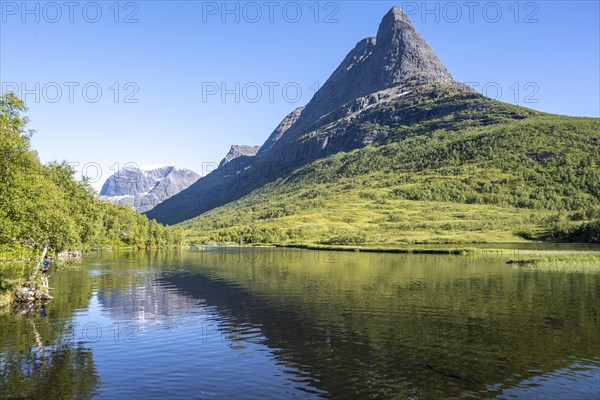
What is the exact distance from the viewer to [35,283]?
61.7 meters

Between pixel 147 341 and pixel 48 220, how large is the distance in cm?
2620

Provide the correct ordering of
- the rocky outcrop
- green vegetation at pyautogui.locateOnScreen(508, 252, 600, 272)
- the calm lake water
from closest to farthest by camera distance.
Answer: the calm lake water
the rocky outcrop
green vegetation at pyautogui.locateOnScreen(508, 252, 600, 272)

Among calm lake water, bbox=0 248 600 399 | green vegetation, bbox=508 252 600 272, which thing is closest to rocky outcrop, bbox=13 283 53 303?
calm lake water, bbox=0 248 600 399

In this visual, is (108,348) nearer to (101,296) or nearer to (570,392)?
(101,296)

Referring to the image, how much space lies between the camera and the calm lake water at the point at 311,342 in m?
28.8

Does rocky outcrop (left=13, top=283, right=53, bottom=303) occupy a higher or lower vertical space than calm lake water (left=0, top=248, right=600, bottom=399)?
higher

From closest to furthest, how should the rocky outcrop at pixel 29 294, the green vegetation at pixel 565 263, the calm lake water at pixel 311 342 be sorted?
1. the calm lake water at pixel 311 342
2. the rocky outcrop at pixel 29 294
3. the green vegetation at pixel 565 263

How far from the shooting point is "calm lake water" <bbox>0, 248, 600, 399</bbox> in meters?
28.8

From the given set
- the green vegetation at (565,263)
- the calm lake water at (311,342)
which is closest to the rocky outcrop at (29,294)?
the calm lake water at (311,342)

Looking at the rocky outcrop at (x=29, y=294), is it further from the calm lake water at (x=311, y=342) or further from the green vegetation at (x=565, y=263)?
the green vegetation at (x=565, y=263)

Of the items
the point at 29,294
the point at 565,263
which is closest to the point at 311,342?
the point at 29,294

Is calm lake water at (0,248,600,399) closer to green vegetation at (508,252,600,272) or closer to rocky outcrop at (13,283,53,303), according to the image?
rocky outcrop at (13,283,53,303)

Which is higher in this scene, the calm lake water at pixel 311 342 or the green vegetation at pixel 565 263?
the green vegetation at pixel 565 263

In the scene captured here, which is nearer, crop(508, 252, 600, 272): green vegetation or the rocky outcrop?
the rocky outcrop
